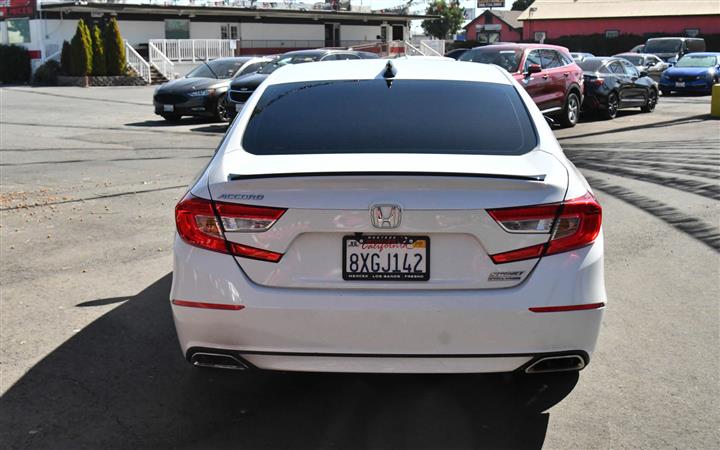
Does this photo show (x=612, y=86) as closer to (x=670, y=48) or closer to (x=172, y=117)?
(x=172, y=117)

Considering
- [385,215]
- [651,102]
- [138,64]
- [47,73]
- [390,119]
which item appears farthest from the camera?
[138,64]

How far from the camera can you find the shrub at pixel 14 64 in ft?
132

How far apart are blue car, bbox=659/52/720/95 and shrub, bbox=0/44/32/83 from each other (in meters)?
28.9

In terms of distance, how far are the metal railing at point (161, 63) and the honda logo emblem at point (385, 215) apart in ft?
124

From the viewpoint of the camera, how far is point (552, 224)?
3715mm

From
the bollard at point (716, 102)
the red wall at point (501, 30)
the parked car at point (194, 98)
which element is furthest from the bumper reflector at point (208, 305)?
the red wall at point (501, 30)

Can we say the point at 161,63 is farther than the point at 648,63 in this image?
Yes

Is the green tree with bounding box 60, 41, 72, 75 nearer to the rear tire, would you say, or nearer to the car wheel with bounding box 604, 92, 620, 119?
the rear tire

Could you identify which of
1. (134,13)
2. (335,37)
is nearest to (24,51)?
(134,13)

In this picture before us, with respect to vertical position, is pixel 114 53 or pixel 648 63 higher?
pixel 114 53

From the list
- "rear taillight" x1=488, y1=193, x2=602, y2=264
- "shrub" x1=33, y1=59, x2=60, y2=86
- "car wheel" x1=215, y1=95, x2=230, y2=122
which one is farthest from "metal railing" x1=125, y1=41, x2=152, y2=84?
"rear taillight" x1=488, y1=193, x2=602, y2=264

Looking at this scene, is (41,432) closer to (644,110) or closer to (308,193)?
(308,193)

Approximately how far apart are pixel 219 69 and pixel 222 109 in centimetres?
166

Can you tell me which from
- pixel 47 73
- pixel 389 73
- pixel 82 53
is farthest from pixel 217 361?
pixel 47 73
